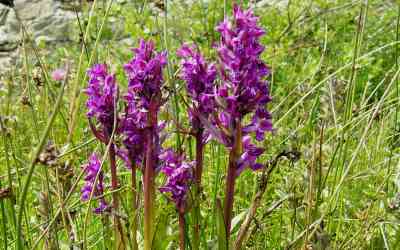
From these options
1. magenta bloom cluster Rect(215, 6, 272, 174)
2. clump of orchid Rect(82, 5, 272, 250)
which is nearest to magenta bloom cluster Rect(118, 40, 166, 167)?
clump of orchid Rect(82, 5, 272, 250)

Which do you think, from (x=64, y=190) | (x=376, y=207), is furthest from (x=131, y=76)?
(x=376, y=207)

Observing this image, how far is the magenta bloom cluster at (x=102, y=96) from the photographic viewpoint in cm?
98

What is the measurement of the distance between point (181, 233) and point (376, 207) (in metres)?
0.63

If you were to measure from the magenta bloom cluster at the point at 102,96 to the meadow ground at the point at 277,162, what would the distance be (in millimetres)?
32

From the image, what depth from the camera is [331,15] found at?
3619 millimetres

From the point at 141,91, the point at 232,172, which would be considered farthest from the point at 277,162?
the point at 141,91

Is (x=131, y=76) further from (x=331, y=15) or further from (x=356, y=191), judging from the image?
(x=331, y=15)

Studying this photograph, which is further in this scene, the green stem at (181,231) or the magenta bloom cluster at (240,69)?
the green stem at (181,231)

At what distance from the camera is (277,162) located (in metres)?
1.18

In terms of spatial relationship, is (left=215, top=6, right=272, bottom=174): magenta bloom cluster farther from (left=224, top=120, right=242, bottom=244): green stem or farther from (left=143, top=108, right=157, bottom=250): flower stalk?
(left=143, top=108, right=157, bottom=250): flower stalk

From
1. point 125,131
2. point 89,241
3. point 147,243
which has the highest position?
point 125,131

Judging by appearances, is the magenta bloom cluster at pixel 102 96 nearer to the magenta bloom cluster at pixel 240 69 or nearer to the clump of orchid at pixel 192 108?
the clump of orchid at pixel 192 108

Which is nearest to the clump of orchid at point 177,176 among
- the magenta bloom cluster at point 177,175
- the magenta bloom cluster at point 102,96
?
the magenta bloom cluster at point 177,175

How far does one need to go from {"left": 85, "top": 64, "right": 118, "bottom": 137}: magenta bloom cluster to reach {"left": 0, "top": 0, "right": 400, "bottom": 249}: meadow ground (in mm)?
32
